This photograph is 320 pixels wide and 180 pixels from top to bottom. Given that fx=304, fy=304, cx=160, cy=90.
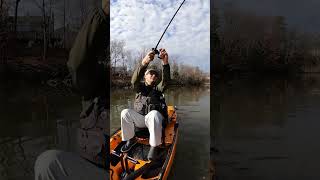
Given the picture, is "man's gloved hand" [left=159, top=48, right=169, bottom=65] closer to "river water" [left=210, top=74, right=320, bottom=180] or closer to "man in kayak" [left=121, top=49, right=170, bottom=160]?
"man in kayak" [left=121, top=49, right=170, bottom=160]

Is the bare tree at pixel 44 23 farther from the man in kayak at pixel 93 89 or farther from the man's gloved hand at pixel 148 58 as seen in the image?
the man's gloved hand at pixel 148 58

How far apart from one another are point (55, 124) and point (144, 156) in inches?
32.2

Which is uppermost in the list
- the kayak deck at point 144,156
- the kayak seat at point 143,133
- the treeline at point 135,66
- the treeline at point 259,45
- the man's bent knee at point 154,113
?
the treeline at point 259,45

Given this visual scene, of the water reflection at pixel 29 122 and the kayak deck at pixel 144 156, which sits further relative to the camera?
the water reflection at pixel 29 122

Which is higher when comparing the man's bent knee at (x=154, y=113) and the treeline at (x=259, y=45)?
the treeline at (x=259, y=45)

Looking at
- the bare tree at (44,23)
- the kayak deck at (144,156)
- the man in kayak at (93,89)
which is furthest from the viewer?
the bare tree at (44,23)

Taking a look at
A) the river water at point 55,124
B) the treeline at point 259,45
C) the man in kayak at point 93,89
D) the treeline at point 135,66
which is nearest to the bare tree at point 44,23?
the river water at point 55,124

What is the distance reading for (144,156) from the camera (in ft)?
5.98

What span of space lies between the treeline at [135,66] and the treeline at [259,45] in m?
0.45

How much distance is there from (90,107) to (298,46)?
1705 mm

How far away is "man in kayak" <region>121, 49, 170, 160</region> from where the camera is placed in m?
1.79

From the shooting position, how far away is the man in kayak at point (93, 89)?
1.69m

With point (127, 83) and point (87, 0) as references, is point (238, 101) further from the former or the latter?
point (87, 0)

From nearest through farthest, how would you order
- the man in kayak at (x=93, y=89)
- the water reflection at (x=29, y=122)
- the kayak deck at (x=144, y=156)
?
the man in kayak at (x=93, y=89) → the kayak deck at (x=144, y=156) → the water reflection at (x=29, y=122)
